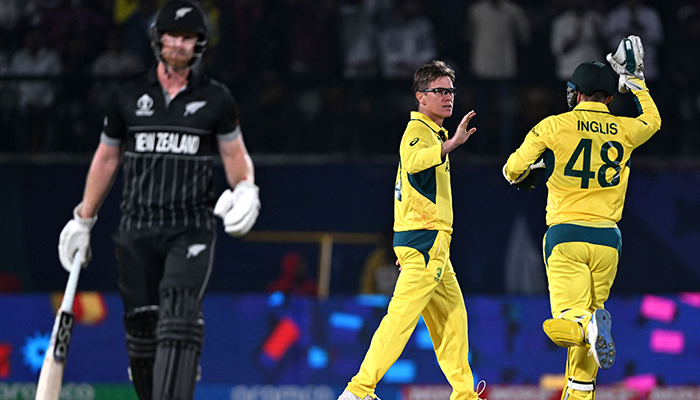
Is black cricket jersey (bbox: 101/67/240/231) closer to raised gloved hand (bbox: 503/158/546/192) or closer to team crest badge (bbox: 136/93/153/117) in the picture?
team crest badge (bbox: 136/93/153/117)

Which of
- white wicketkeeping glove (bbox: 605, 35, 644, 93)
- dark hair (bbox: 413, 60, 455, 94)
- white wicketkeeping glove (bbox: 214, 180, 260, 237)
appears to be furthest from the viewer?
white wicketkeeping glove (bbox: 605, 35, 644, 93)

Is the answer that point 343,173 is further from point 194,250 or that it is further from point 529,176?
point 194,250

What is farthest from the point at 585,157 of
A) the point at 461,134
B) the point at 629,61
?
the point at 461,134

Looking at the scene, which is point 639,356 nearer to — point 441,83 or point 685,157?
point 685,157

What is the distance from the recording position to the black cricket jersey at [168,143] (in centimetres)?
471

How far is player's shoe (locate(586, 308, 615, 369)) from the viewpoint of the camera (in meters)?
5.21

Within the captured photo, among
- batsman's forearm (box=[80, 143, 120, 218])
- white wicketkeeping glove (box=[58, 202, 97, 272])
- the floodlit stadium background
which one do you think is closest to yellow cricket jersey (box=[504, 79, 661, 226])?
batsman's forearm (box=[80, 143, 120, 218])

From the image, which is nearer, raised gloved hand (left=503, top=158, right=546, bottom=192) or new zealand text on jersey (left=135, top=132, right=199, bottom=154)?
new zealand text on jersey (left=135, top=132, right=199, bottom=154)

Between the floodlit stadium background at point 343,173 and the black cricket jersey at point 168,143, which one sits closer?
the black cricket jersey at point 168,143

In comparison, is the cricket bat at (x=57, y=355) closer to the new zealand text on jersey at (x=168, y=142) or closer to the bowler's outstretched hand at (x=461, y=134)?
the new zealand text on jersey at (x=168, y=142)

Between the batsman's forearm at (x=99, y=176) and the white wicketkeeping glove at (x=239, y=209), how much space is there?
0.66m

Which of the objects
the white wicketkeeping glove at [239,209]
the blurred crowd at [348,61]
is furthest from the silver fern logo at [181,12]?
the blurred crowd at [348,61]

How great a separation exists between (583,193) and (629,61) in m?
0.95

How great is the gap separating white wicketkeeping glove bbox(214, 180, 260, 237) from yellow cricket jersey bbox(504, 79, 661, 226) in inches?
71.8
